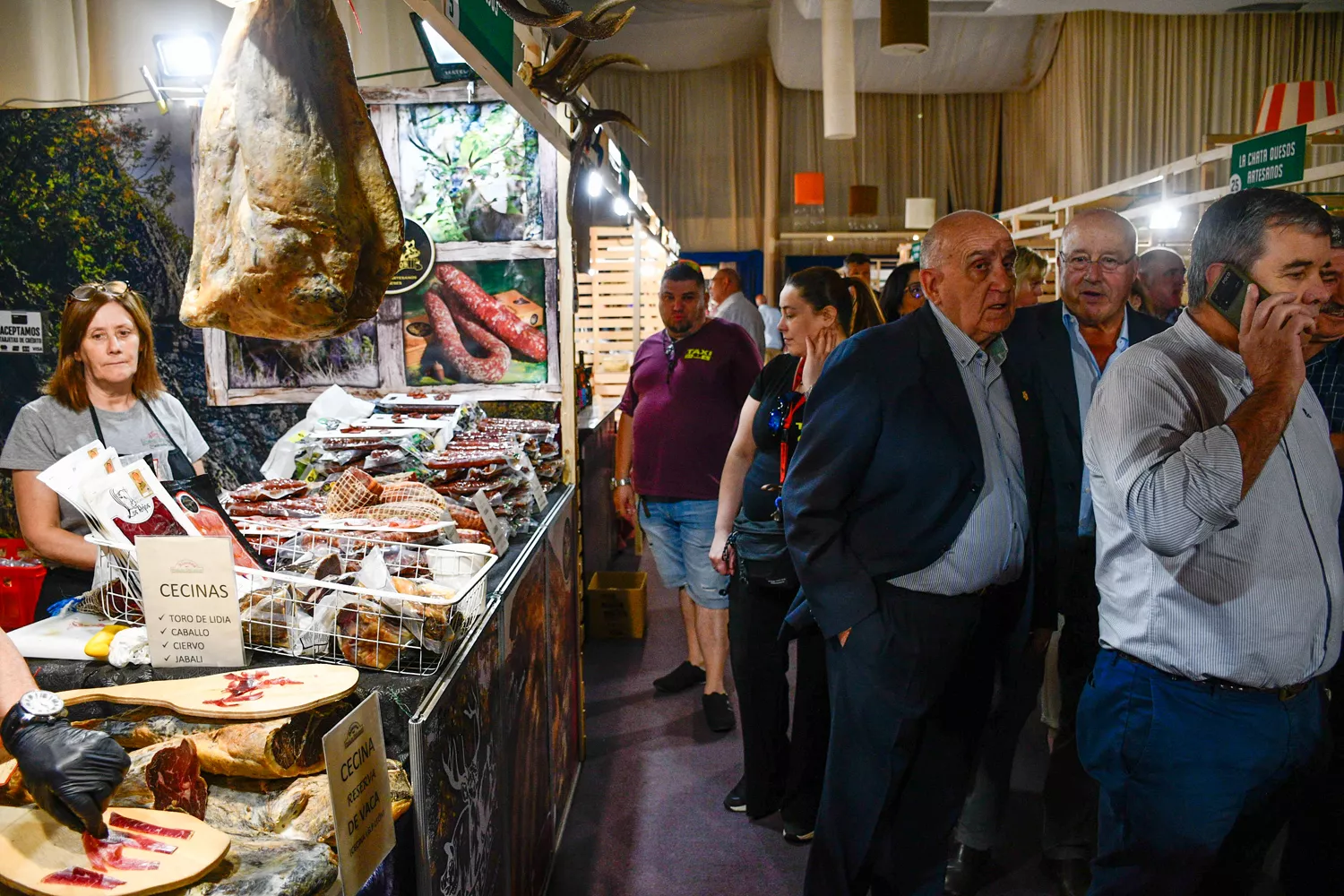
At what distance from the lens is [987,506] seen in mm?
2162

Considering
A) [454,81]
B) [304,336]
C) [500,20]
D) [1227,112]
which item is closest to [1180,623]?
[304,336]

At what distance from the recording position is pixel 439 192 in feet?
10.7

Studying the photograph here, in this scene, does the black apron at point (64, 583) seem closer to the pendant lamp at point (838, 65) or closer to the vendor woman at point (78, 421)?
the vendor woman at point (78, 421)

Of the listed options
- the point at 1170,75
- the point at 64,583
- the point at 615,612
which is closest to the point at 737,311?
the point at 615,612

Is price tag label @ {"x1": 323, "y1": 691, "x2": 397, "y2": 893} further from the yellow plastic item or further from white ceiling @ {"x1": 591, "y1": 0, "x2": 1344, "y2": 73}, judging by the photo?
white ceiling @ {"x1": 591, "y1": 0, "x2": 1344, "y2": 73}

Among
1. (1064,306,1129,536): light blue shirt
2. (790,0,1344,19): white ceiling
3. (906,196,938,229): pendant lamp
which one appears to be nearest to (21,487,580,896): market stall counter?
(1064,306,1129,536): light blue shirt

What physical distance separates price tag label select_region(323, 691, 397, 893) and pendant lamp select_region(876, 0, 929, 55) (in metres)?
5.71

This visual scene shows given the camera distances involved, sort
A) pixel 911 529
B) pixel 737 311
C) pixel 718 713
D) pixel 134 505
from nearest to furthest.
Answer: pixel 134 505 → pixel 911 529 → pixel 718 713 → pixel 737 311

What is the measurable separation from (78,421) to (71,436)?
5cm

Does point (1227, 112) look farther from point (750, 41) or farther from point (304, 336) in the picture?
point (304, 336)

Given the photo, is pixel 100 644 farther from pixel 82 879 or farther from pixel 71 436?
pixel 71 436

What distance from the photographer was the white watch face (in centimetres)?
118

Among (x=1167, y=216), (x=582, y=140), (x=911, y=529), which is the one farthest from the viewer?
(x=1167, y=216)

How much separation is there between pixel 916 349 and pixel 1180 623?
83cm
